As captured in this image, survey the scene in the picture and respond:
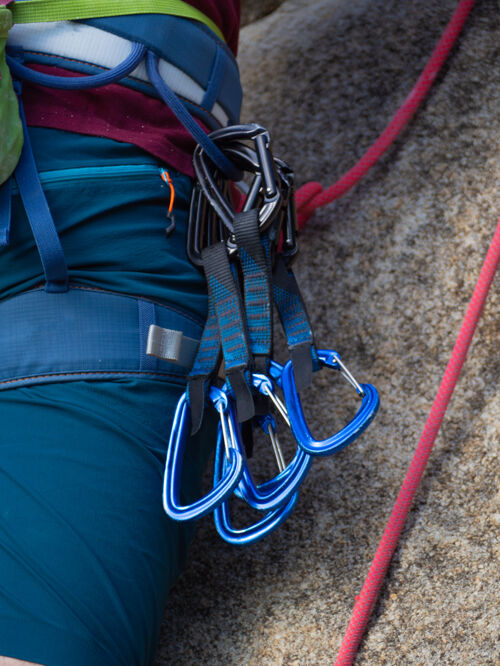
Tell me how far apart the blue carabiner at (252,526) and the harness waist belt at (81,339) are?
18 centimetres

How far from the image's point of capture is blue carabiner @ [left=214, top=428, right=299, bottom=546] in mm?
840

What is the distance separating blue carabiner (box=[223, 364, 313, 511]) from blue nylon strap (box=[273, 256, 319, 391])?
46 mm

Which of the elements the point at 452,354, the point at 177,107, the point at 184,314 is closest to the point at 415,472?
the point at 452,354

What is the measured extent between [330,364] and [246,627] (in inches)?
18.0

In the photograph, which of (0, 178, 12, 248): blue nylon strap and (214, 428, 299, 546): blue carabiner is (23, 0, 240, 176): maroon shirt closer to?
(0, 178, 12, 248): blue nylon strap

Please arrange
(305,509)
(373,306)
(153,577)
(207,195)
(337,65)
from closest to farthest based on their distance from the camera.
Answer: (153,577)
(207,195)
(305,509)
(373,306)
(337,65)

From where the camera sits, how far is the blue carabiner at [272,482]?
2.74ft

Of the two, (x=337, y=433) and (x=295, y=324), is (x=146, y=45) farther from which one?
(x=337, y=433)

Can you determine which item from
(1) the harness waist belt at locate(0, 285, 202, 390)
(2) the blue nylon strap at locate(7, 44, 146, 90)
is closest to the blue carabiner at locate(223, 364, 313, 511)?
(1) the harness waist belt at locate(0, 285, 202, 390)

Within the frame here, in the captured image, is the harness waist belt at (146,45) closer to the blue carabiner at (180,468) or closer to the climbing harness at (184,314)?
the climbing harness at (184,314)

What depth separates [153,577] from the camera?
2.74 feet

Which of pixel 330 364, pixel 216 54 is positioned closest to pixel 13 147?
pixel 216 54

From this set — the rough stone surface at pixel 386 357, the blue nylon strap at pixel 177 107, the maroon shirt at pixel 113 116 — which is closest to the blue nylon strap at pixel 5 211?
the maroon shirt at pixel 113 116

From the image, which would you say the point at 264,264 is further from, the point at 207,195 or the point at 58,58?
the point at 58,58
